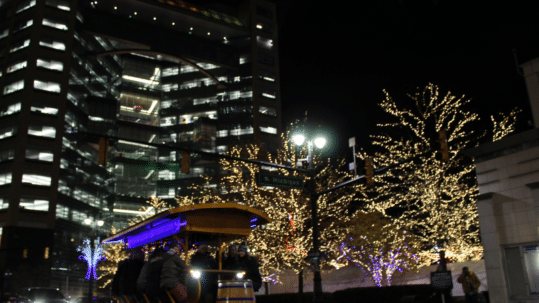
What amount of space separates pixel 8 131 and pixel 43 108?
244 inches

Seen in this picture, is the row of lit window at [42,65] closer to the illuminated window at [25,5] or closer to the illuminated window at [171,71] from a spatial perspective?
the illuminated window at [25,5]

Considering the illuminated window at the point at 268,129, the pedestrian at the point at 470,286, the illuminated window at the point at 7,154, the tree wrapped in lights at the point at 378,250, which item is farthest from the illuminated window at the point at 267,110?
the pedestrian at the point at 470,286

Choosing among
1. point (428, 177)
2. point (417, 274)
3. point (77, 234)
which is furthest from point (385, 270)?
point (77, 234)

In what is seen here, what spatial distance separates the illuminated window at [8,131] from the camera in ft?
235

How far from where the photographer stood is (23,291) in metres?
23.6

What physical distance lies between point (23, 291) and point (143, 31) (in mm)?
78440

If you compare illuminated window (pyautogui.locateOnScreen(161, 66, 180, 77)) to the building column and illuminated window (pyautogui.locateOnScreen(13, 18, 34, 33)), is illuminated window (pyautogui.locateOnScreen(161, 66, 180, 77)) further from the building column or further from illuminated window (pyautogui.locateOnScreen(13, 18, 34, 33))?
the building column

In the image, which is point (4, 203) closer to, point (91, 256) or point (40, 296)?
point (91, 256)

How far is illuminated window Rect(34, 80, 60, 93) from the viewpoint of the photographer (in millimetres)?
74000

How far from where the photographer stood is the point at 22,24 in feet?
253

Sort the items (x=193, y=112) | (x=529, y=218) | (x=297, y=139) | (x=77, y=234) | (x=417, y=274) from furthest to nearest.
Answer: (x=193, y=112) < (x=77, y=234) < (x=417, y=274) < (x=297, y=139) < (x=529, y=218)

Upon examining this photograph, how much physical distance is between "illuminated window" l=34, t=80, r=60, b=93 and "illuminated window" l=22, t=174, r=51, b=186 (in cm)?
1389

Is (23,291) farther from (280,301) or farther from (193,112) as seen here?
(193,112)

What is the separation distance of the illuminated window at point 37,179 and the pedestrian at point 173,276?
6865 centimetres
